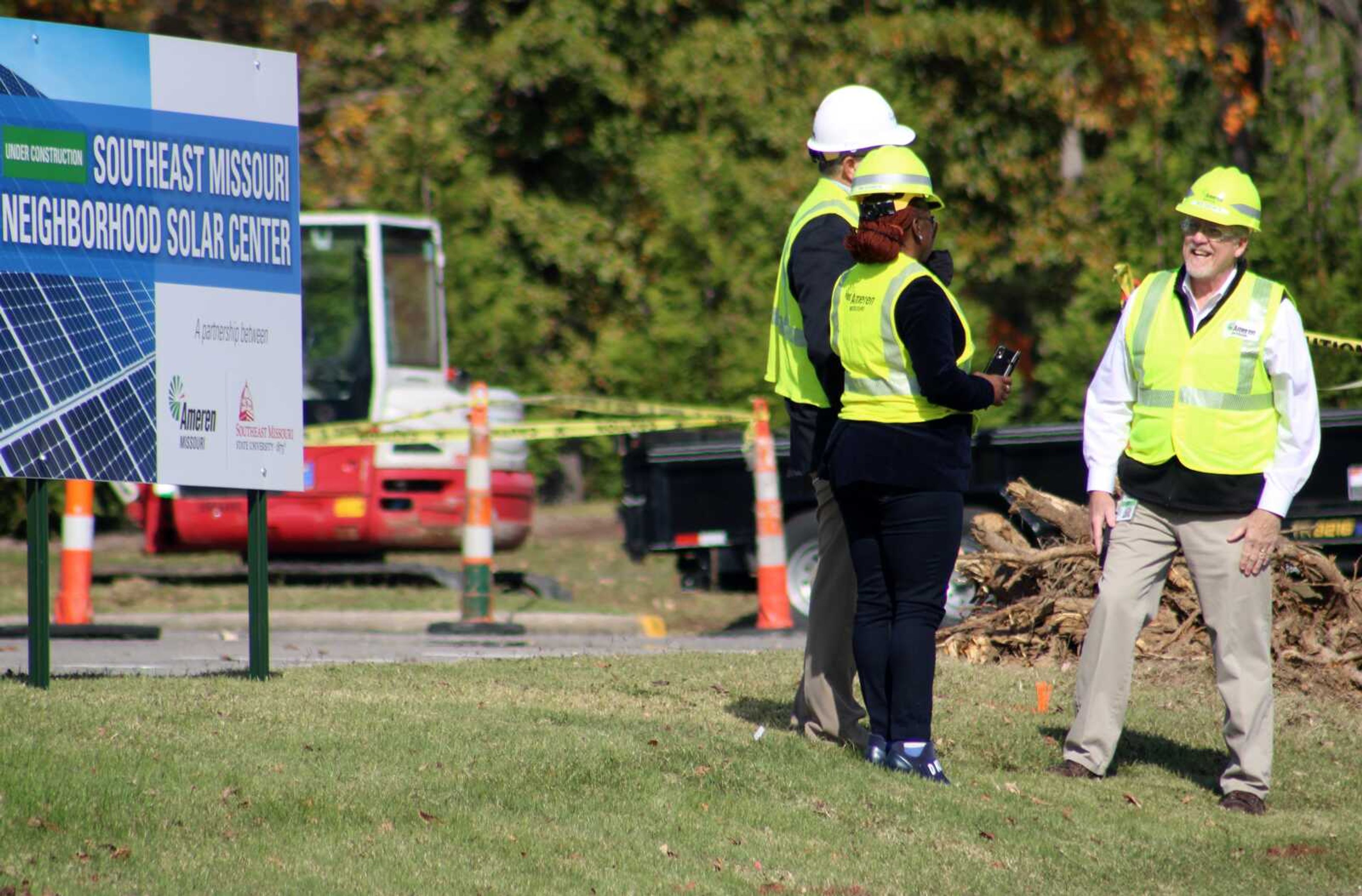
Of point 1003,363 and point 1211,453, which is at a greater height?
point 1003,363

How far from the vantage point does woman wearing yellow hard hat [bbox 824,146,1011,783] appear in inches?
252

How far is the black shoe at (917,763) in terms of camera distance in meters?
6.68

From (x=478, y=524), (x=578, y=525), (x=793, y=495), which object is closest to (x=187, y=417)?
(x=478, y=524)

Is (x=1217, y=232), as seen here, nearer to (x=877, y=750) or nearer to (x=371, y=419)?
(x=877, y=750)

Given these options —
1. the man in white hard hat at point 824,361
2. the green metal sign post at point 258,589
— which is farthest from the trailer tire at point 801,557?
the man in white hard hat at point 824,361

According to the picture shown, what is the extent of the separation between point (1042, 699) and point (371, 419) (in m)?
10.9

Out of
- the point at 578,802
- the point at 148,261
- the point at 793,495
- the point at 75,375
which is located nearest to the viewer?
the point at 578,802

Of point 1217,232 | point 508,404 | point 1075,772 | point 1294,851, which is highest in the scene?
point 1217,232

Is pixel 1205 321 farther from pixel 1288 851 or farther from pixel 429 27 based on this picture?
pixel 429 27

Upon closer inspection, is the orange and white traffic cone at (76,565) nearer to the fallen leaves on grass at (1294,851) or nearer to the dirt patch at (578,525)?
the fallen leaves on grass at (1294,851)

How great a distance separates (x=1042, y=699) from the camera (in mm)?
8359

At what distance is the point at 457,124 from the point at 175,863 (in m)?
21.6

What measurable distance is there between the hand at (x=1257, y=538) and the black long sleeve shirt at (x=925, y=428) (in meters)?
0.97

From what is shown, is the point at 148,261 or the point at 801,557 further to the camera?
the point at 801,557
